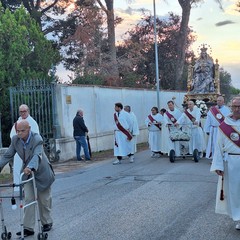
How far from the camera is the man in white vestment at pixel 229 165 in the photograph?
22.5ft

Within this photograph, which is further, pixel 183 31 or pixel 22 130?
pixel 183 31

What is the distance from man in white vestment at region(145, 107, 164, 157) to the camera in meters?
17.2

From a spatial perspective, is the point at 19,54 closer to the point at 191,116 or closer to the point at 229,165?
the point at 191,116

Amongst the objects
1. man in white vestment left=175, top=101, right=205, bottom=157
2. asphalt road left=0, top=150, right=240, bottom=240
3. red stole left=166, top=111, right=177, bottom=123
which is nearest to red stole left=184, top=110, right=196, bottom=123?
man in white vestment left=175, top=101, right=205, bottom=157

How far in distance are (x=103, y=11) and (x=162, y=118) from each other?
20058 millimetres

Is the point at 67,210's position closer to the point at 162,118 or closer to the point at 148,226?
the point at 148,226

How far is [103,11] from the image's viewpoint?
3559 cm

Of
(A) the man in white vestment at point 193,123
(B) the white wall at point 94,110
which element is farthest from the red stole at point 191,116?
(B) the white wall at point 94,110

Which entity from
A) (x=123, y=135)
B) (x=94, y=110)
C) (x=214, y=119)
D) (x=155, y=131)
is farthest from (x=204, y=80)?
(x=214, y=119)

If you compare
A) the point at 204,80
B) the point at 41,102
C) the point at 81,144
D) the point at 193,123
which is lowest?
the point at 81,144

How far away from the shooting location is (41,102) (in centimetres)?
1770

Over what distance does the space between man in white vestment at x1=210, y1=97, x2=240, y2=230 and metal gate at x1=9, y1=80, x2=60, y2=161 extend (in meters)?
10.9

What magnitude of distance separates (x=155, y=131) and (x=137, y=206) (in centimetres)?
901

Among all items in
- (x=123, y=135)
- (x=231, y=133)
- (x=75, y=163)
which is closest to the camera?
(x=231, y=133)
